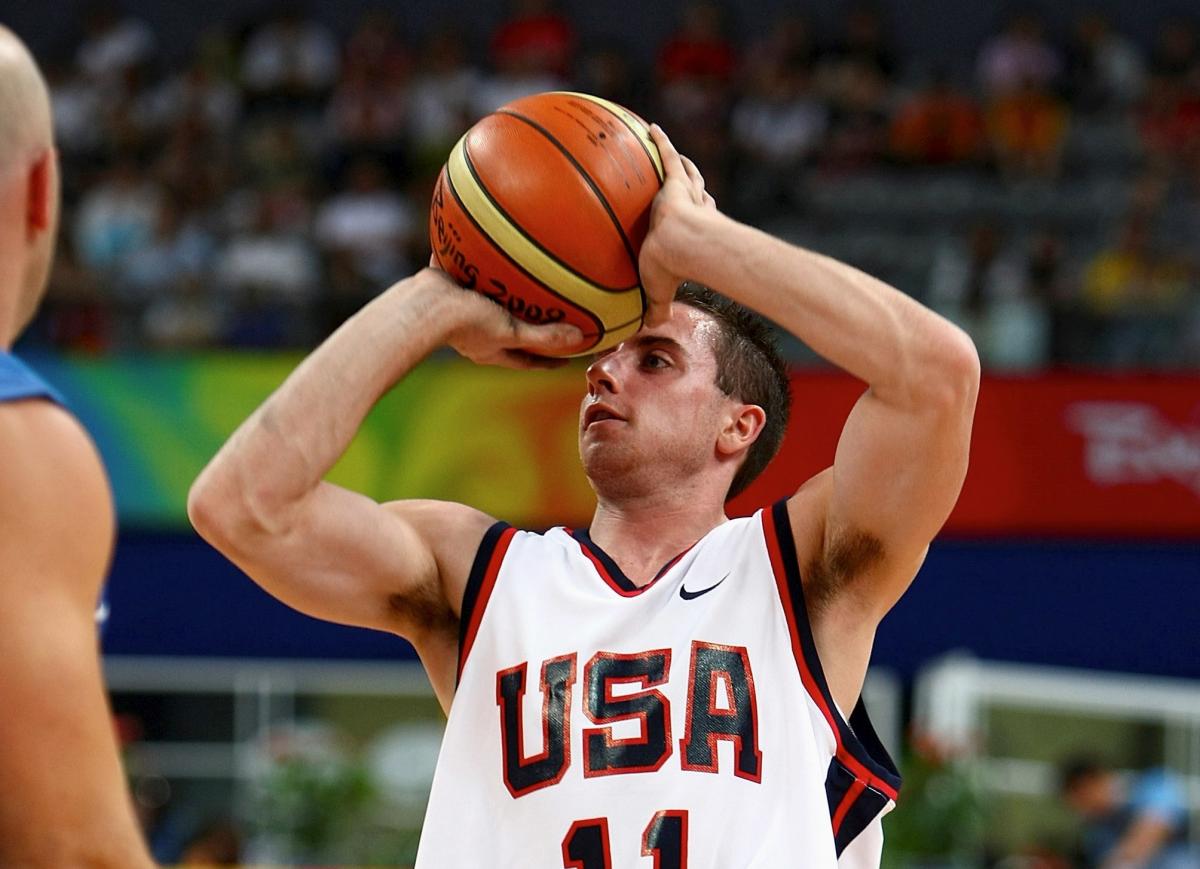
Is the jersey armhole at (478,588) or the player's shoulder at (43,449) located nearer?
the player's shoulder at (43,449)

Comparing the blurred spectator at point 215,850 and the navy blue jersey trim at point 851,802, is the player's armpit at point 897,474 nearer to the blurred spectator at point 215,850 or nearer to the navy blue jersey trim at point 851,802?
the navy blue jersey trim at point 851,802

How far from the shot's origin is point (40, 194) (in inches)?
97.9

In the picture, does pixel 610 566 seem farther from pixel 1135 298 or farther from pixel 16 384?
pixel 1135 298

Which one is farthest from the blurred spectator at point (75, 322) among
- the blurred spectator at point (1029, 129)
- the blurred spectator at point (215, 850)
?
the blurred spectator at point (1029, 129)

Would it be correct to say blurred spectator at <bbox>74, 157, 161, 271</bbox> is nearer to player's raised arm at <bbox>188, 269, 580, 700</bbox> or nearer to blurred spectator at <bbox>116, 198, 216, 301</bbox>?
blurred spectator at <bbox>116, 198, 216, 301</bbox>

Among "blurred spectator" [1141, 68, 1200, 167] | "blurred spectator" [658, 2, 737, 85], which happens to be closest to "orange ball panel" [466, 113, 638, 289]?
"blurred spectator" [1141, 68, 1200, 167]

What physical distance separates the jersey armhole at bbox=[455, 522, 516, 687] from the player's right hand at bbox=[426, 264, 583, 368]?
1.32 feet

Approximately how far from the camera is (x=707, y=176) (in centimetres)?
1423

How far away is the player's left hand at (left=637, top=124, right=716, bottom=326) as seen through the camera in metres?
3.49

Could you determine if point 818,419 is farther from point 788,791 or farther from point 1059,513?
point 788,791

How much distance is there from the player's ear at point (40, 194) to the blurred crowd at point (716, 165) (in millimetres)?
10450

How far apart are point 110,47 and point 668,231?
14.5 m

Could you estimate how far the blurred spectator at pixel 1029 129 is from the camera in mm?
14648

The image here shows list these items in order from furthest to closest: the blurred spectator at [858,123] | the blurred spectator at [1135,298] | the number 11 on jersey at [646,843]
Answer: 1. the blurred spectator at [858,123]
2. the blurred spectator at [1135,298]
3. the number 11 on jersey at [646,843]
